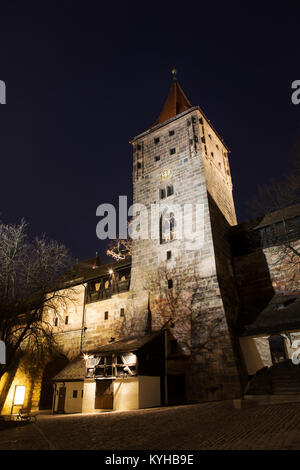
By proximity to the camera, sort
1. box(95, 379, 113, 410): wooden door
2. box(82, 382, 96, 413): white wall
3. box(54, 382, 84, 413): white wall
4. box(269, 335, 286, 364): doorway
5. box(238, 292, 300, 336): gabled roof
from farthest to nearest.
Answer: box(54, 382, 84, 413): white wall < box(269, 335, 286, 364): doorway < box(82, 382, 96, 413): white wall < box(95, 379, 113, 410): wooden door < box(238, 292, 300, 336): gabled roof

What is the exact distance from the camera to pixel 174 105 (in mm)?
25656

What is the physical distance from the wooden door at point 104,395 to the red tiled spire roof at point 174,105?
18835mm

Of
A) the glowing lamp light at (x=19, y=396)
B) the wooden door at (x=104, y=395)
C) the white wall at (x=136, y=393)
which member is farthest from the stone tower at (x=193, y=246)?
the glowing lamp light at (x=19, y=396)

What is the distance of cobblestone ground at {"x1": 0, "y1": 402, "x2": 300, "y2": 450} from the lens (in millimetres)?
5801

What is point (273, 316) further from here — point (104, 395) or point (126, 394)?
point (104, 395)

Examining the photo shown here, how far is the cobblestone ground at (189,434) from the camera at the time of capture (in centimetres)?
580

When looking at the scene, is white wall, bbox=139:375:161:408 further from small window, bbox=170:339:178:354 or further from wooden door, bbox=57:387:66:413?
wooden door, bbox=57:387:66:413

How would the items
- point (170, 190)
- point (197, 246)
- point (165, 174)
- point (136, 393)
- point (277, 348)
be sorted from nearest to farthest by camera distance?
point (136, 393) → point (277, 348) → point (197, 246) → point (170, 190) → point (165, 174)

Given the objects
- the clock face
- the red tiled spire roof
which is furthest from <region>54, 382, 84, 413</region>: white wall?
the red tiled spire roof

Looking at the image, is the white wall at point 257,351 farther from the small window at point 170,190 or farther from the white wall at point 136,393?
the small window at point 170,190

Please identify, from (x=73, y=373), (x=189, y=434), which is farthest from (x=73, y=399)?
(x=189, y=434)

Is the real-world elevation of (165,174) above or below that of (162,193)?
above

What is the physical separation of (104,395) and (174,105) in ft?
70.4

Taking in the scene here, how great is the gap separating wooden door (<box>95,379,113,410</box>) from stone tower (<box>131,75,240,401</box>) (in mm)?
3096
